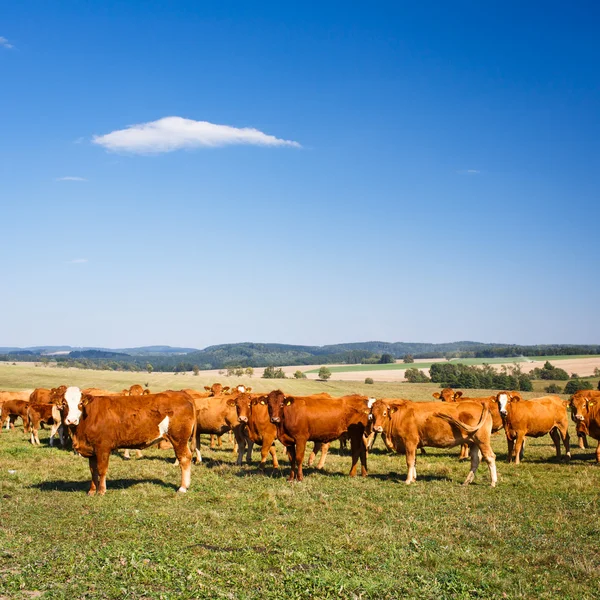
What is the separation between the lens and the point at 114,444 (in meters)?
13.6

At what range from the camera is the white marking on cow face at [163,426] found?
14086 mm

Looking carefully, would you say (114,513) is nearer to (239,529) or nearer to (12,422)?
(239,529)

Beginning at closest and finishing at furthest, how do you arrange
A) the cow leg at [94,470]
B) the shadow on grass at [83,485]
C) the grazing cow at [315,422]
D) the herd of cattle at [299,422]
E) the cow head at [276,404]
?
the cow leg at [94,470], the herd of cattle at [299,422], the shadow on grass at [83,485], the cow head at [276,404], the grazing cow at [315,422]

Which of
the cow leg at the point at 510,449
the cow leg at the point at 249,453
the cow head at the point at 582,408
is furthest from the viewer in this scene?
the cow leg at the point at 510,449

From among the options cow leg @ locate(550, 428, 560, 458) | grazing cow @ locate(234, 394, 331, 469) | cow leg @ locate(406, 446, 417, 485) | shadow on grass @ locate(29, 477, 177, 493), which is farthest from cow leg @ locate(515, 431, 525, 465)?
shadow on grass @ locate(29, 477, 177, 493)

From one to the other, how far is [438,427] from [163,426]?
7408 mm

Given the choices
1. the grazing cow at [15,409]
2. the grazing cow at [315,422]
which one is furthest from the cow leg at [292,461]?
the grazing cow at [15,409]

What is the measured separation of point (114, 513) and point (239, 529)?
111 inches

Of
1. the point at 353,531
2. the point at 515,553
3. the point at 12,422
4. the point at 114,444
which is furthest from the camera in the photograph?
the point at 12,422

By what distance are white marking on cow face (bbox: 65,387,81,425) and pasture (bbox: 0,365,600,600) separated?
175 centimetres

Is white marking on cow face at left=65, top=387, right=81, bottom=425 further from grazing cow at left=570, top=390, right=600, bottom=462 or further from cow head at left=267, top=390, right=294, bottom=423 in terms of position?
grazing cow at left=570, top=390, right=600, bottom=462

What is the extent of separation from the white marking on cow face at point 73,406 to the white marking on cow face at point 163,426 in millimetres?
1936

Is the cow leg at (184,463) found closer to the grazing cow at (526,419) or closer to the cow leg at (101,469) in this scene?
the cow leg at (101,469)

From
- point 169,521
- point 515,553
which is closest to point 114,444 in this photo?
point 169,521
